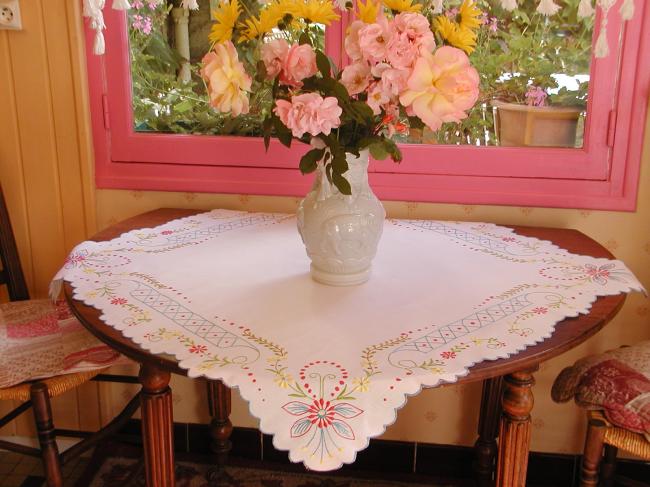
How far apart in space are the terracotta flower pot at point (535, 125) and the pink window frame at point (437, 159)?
4 centimetres

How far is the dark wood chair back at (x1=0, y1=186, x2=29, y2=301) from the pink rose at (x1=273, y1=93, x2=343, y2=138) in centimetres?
113

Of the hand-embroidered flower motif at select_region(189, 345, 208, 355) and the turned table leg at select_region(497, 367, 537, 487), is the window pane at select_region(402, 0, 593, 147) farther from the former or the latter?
the hand-embroidered flower motif at select_region(189, 345, 208, 355)

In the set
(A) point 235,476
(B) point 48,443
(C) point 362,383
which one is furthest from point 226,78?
(A) point 235,476

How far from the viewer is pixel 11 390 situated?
152 cm

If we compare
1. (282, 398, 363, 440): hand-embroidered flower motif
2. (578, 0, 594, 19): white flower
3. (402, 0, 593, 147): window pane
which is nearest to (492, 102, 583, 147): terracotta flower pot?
(402, 0, 593, 147): window pane

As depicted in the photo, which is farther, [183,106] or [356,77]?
[183,106]

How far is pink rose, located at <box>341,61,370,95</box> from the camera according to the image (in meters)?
1.17

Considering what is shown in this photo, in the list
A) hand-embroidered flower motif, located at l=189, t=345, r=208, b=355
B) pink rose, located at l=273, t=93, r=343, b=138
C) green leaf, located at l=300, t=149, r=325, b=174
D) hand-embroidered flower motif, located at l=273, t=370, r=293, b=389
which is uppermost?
pink rose, located at l=273, t=93, r=343, b=138

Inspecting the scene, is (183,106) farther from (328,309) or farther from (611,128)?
(611,128)

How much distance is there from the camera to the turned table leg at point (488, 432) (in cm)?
188

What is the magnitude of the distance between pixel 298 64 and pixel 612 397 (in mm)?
909

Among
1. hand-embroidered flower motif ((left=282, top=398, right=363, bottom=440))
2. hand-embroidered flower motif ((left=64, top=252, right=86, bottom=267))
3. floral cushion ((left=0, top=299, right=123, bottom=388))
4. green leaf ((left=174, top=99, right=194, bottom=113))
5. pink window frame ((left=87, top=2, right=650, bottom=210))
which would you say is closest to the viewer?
hand-embroidered flower motif ((left=282, top=398, right=363, bottom=440))

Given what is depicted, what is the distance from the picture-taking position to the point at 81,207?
2043 millimetres

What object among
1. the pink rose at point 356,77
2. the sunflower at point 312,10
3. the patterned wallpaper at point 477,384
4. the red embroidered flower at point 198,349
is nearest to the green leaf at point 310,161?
the pink rose at point 356,77
